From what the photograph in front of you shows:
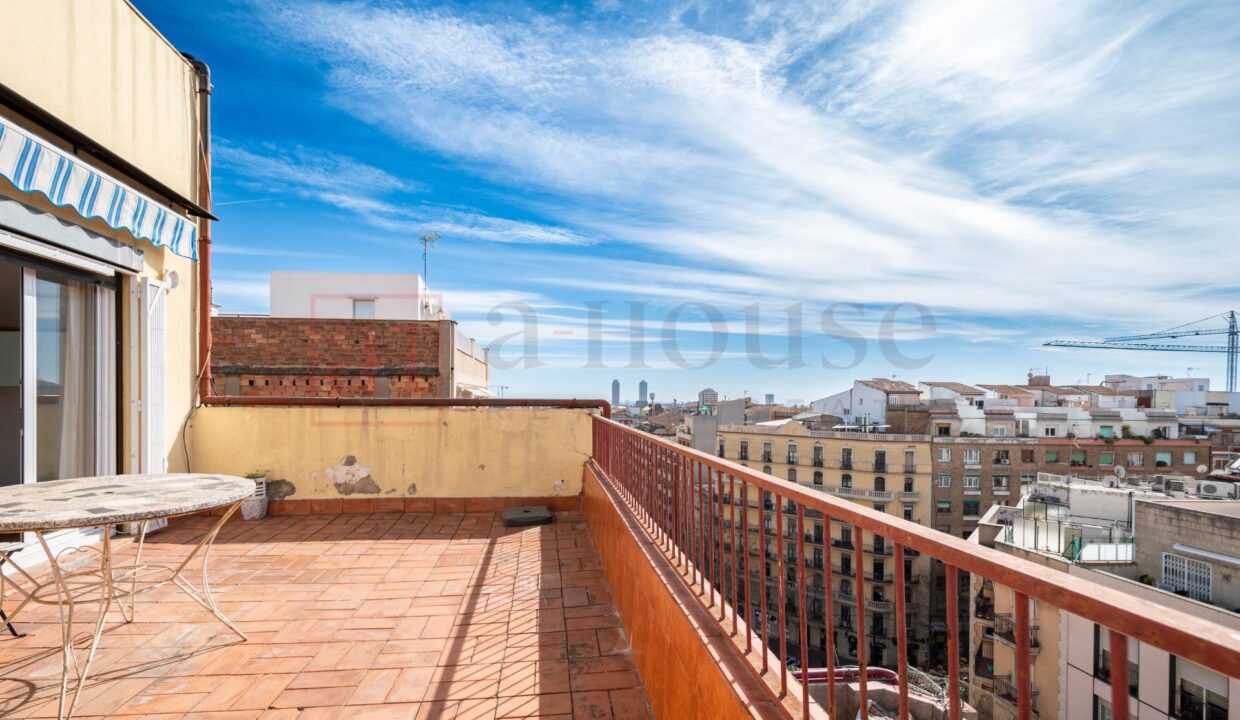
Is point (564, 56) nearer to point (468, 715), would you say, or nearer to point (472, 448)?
point (472, 448)

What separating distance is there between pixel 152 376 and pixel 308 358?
21.7 feet

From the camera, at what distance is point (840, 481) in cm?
3017

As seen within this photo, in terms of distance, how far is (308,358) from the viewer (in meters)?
10.7

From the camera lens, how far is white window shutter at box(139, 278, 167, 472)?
4.36 meters

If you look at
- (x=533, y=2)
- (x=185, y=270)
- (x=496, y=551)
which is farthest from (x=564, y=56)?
(x=496, y=551)

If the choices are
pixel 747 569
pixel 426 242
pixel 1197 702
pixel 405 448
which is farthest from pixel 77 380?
pixel 426 242

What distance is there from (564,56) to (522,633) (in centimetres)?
791

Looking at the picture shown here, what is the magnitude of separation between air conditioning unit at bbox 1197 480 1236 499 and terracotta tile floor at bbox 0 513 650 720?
24875mm

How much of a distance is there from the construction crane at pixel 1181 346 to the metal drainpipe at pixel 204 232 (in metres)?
114

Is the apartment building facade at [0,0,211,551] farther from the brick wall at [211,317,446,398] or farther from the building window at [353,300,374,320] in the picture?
the building window at [353,300,374,320]

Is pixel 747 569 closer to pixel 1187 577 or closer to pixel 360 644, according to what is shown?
pixel 360 644

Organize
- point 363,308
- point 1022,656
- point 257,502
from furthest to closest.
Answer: point 363,308
point 257,502
point 1022,656

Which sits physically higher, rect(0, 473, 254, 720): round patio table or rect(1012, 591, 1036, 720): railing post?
rect(1012, 591, 1036, 720): railing post

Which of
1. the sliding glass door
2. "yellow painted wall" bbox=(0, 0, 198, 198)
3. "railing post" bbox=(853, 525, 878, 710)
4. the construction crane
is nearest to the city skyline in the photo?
"yellow painted wall" bbox=(0, 0, 198, 198)
